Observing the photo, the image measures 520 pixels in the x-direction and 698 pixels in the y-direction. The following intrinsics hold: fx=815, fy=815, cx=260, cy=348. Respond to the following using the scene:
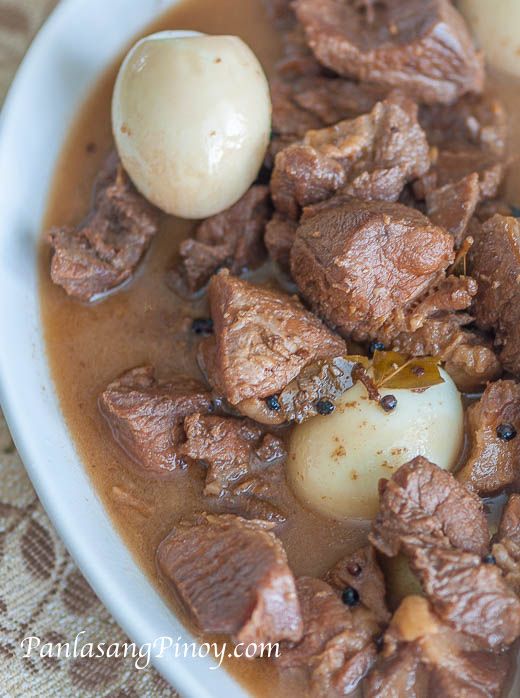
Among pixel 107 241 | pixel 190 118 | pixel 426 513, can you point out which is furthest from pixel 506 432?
pixel 107 241

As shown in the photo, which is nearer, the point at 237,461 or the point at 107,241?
the point at 237,461

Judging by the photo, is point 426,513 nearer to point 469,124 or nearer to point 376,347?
point 376,347

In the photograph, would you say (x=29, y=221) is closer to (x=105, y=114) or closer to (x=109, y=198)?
(x=109, y=198)

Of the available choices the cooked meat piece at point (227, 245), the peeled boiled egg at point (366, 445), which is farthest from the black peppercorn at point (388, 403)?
the cooked meat piece at point (227, 245)

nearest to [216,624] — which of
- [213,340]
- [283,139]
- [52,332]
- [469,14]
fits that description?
[213,340]

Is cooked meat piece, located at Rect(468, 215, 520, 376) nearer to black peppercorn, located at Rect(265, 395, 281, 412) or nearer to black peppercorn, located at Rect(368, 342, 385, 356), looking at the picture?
black peppercorn, located at Rect(368, 342, 385, 356)

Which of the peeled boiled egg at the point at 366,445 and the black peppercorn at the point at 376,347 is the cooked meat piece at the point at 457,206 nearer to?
the black peppercorn at the point at 376,347

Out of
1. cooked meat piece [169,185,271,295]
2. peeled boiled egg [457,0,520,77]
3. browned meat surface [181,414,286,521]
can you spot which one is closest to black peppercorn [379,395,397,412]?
browned meat surface [181,414,286,521]
